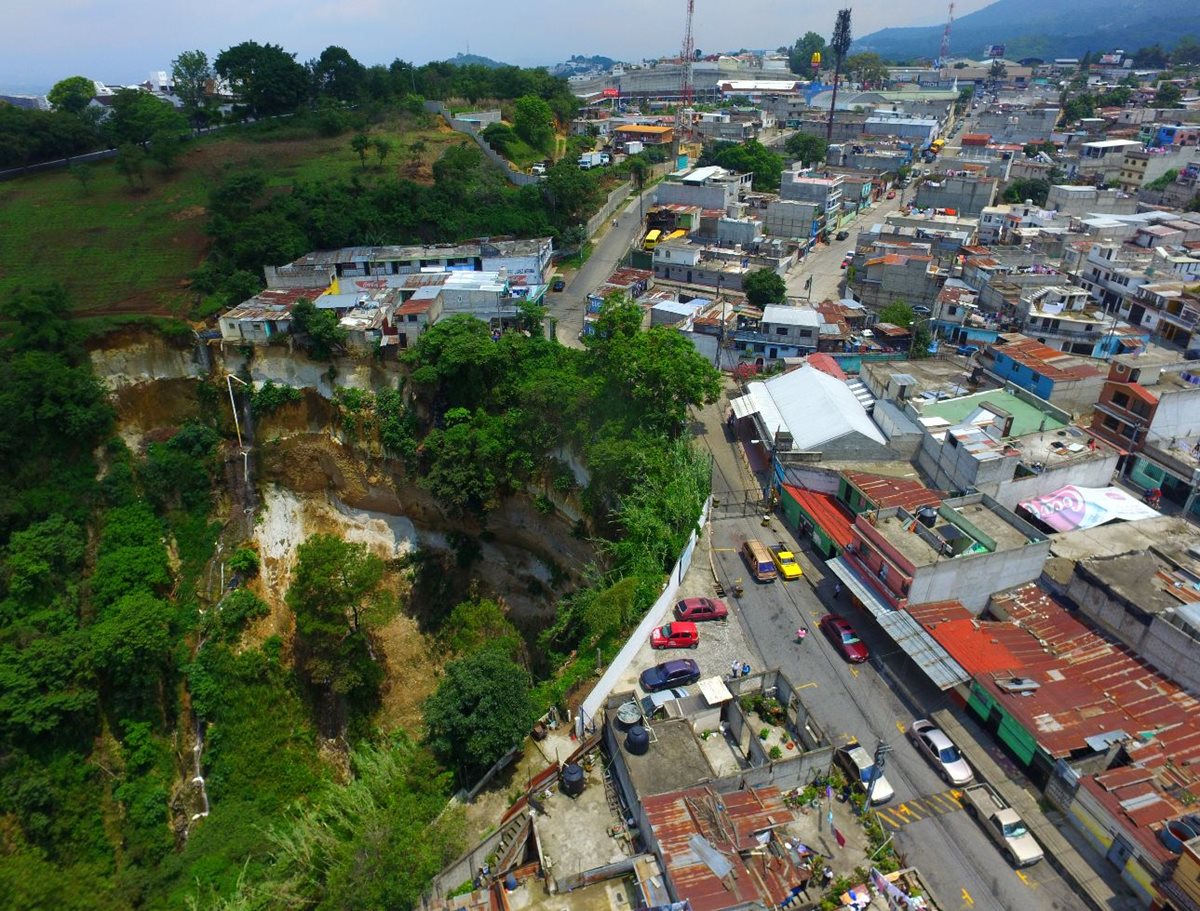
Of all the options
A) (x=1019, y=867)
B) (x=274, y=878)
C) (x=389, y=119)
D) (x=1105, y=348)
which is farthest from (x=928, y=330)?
(x=389, y=119)

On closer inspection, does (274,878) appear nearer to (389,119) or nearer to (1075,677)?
(1075,677)

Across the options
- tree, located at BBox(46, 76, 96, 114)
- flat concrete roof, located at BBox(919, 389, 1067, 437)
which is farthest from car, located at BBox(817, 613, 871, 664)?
tree, located at BBox(46, 76, 96, 114)

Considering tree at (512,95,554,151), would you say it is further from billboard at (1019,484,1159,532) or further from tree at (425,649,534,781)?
tree at (425,649,534,781)

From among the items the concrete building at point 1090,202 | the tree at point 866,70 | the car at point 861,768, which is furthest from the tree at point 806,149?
the tree at point 866,70

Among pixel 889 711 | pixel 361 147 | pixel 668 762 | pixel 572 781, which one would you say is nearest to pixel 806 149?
pixel 361 147

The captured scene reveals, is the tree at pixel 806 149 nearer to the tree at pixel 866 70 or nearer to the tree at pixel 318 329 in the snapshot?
the tree at pixel 318 329

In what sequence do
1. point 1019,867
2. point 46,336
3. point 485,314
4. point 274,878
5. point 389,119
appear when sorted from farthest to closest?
point 389,119, point 485,314, point 46,336, point 274,878, point 1019,867
